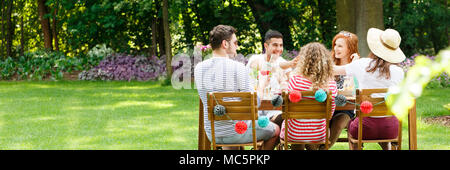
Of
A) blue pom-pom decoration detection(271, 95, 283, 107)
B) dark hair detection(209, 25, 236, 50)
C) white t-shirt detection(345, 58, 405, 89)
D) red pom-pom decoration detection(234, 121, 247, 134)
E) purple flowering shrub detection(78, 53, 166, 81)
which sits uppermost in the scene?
dark hair detection(209, 25, 236, 50)

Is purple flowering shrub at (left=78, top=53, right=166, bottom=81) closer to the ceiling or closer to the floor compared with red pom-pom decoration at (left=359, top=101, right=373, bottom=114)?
closer to the floor

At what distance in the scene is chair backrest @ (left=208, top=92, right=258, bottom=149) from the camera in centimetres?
417

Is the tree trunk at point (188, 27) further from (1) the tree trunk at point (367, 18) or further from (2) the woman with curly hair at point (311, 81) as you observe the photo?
(2) the woman with curly hair at point (311, 81)

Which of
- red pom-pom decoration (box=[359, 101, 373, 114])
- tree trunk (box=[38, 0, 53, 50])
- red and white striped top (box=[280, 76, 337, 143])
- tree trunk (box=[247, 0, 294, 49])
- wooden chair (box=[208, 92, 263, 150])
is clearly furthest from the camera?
tree trunk (box=[38, 0, 53, 50])

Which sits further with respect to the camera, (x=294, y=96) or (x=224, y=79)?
(x=224, y=79)

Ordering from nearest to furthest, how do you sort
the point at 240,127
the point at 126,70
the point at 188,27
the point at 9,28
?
the point at 240,127
the point at 126,70
the point at 188,27
the point at 9,28

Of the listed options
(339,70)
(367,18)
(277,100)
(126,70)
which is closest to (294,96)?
(277,100)

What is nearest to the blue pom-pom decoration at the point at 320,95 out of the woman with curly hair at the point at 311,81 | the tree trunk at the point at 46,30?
the woman with curly hair at the point at 311,81

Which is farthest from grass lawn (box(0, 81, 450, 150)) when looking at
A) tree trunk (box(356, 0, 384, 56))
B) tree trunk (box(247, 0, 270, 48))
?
tree trunk (box(247, 0, 270, 48))

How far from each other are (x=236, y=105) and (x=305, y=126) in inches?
26.8

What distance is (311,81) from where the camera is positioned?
4.49 metres

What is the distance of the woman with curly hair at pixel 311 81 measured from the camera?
4.47 meters

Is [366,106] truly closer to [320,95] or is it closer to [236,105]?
[320,95]

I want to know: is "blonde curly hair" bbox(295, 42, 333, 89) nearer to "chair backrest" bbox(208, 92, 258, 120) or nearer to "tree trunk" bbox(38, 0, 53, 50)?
"chair backrest" bbox(208, 92, 258, 120)
